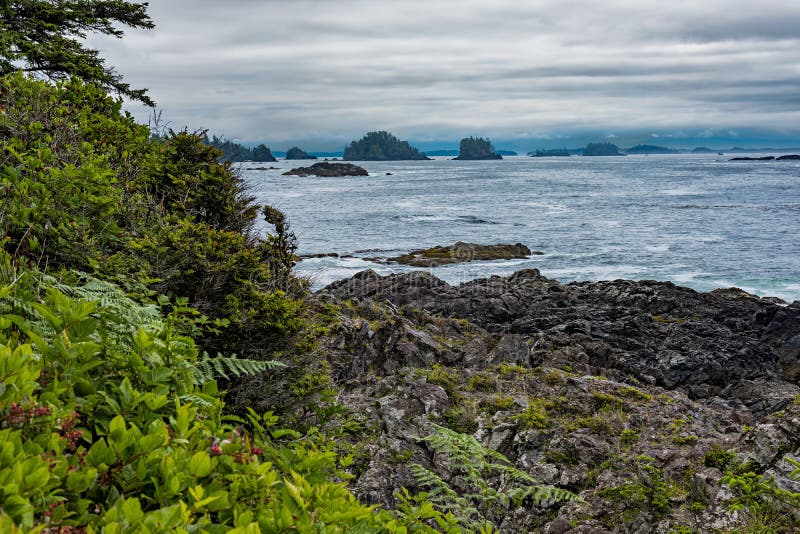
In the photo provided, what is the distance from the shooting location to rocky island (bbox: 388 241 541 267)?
1455 inches

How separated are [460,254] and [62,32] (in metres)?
26.3

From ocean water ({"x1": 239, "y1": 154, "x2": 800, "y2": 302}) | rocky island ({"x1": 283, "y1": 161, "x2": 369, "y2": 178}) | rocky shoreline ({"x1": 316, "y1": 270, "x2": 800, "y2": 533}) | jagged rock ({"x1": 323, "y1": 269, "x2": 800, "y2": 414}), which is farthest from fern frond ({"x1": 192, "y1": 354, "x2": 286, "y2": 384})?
rocky island ({"x1": 283, "y1": 161, "x2": 369, "y2": 178})

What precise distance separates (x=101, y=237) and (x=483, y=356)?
29.7 feet

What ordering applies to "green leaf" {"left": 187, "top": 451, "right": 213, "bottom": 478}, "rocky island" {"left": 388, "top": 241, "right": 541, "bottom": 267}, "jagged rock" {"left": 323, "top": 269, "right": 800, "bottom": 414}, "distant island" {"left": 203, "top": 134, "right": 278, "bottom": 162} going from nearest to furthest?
"green leaf" {"left": 187, "top": 451, "right": 213, "bottom": 478} < "distant island" {"left": 203, "top": 134, "right": 278, "bottom": 162} < "jagged rock" {"left": 323, "top": 269, "right": 800, "bottom": 414} < "rocky island" {"left": 388, "top": 241, "right": 541, "bottom": 267}

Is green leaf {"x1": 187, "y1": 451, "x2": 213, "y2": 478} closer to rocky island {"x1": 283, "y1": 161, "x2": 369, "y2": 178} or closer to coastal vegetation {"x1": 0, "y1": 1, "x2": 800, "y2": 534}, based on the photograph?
coastal vegetation {"x1": 0, "y1": 1, "x2": 800, "y2": 534}

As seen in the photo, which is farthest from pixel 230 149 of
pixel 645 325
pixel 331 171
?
pixel 331 171

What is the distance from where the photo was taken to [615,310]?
1972cm

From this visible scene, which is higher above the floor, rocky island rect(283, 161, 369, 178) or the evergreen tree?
rocky island rect(283, 161, 369, 178)

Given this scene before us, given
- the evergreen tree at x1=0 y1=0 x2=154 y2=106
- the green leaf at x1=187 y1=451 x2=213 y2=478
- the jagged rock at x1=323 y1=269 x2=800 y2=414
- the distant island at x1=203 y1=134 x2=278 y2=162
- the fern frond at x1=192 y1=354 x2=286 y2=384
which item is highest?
the evergreen tree at x1=0 y1=0 x2=154 y2=106

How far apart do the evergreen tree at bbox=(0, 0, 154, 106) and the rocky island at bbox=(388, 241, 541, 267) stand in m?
20.3

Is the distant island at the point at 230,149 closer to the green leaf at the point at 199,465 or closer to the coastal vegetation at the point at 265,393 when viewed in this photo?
the coastal vegetation at the point at 265,393

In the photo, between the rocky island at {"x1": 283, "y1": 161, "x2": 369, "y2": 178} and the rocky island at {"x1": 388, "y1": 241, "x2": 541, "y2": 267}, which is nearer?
the rocky island at {"x1": 388, "y1": 241, "x2": 541, "y2": 267}

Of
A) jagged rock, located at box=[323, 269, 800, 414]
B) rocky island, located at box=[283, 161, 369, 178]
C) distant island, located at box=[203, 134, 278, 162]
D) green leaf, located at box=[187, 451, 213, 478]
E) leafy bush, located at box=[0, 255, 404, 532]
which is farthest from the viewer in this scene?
rocky island, located at box=[283, 161, 369, 178]

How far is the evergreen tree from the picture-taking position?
1591 cm
